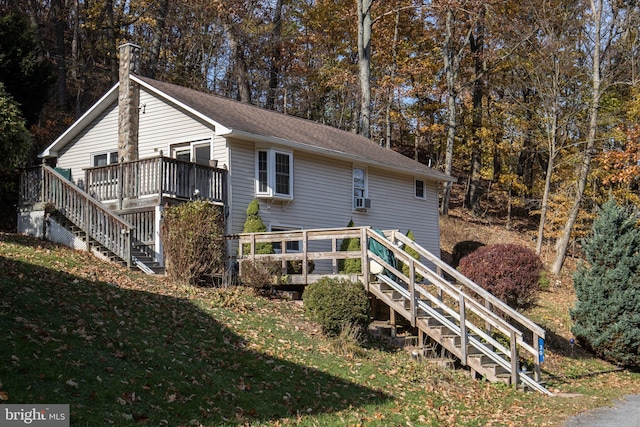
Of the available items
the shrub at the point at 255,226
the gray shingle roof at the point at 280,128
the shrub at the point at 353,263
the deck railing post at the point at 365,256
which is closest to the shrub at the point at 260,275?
the shrub at the point at 255,226

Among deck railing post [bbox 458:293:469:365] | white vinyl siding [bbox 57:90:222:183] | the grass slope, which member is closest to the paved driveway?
the grass slope

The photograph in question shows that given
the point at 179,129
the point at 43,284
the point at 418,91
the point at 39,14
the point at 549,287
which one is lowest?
the point at 549,287

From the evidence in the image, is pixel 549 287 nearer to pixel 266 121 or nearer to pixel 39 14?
pixel 266 121

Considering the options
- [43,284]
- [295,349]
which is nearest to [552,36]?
[295,349]

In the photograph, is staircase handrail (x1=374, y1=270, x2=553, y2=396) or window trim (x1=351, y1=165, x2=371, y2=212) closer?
staircase handrail (x1=374, y1=270, x2=553, y2=396)

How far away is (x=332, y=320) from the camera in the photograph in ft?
43.7

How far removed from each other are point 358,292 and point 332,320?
828mm

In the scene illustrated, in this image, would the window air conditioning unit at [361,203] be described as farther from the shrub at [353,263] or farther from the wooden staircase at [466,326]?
the wooden staircase at [466,326]

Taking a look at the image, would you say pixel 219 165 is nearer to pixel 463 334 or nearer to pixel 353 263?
pixel 353 263

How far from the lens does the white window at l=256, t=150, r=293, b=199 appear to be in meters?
20.3

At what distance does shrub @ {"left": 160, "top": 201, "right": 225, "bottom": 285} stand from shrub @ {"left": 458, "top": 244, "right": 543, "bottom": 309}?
652 centimetres

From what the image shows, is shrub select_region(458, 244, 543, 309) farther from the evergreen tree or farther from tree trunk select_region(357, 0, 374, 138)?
tree trunk select_region(357, 0, 374, 138)

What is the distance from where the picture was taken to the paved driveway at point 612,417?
1048 cm

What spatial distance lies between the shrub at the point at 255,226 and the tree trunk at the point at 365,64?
13257 millimetres
